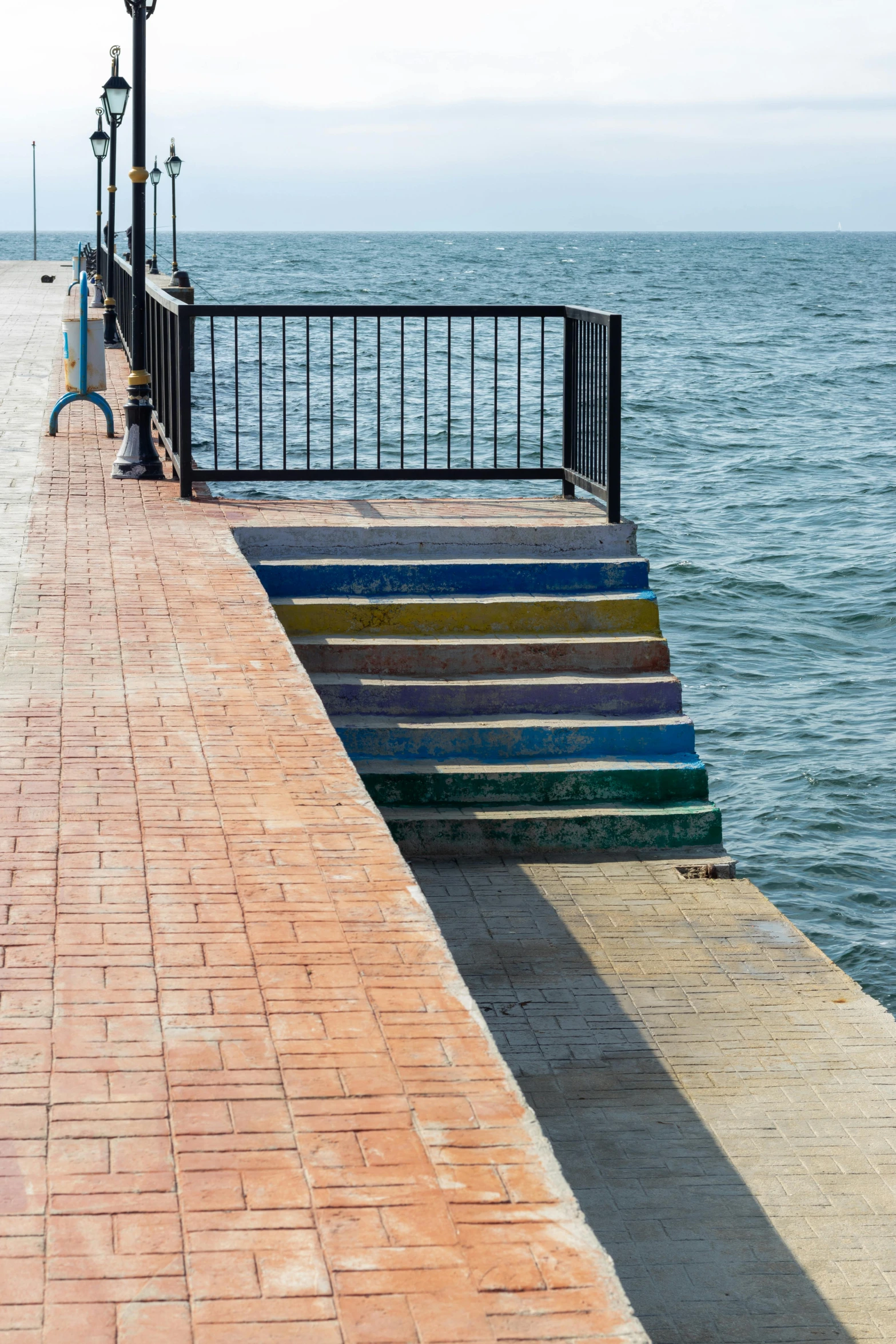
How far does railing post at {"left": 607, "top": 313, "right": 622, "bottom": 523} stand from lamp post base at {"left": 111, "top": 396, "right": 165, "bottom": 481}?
3440 millimetres

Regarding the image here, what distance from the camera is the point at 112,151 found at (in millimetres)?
30250

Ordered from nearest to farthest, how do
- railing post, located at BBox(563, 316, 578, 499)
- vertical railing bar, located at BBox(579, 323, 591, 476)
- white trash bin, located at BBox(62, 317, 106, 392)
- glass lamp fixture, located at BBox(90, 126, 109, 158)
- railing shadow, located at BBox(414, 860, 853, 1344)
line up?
1. railing shadow, located at BBox(414, 860, 853, 1344)
2. vertical railing bar, located at BBox(579, 323, 591, 476)
3. railing post, located at BBox(563, 316, 578, 499)
4. white trash bin, located at BBox(62, 317, 106, 392)
5. glass lamp fixture, located at BBox(90, 126, 109, 158)

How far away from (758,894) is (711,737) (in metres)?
7.83

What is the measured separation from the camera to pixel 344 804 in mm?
5430

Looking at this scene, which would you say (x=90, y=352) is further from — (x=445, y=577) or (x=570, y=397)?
(x=445, y=577)

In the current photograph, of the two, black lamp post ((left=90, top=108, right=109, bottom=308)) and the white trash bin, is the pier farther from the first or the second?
black lamp post ((left=90, top=108, right=109, bottom=308))

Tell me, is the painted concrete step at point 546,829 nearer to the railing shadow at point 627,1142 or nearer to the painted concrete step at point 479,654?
the railing shadow at point 627,1142

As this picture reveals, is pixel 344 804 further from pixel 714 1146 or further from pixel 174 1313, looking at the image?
pixel 174 1313

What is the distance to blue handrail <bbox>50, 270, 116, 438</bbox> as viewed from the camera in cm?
1320

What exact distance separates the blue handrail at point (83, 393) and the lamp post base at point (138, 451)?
2.15 metres

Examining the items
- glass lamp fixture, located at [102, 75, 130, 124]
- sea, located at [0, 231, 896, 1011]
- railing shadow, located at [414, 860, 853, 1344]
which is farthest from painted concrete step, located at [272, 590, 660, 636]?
glass lamp fixture, located at [102, 75, 130, 124]

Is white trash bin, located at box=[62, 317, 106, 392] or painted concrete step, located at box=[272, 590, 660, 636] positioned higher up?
white trash bin, located at box=[62, 317, 106, 392]

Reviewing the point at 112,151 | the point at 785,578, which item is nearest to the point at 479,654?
the point at 785,578

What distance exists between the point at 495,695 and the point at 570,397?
2.42 m
